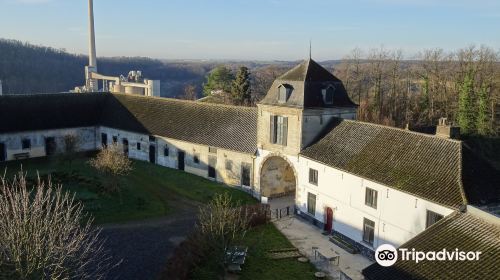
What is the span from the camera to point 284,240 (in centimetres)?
3212

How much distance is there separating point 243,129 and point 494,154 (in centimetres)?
3975

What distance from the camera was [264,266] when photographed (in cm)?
2772

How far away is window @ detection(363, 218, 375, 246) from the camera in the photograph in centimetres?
2954

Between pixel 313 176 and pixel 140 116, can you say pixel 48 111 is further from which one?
pixel 313 176

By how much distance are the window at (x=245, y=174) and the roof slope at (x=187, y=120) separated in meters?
1.51

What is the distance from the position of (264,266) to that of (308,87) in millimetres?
15588

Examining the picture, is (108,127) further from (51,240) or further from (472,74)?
(472,74)

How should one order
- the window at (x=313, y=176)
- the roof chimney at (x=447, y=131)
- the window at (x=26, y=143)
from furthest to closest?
1. the window at (x=26, y=143)
2. the window at (x=313, y=176)
3. the roof chimney at (x=447, y=131)

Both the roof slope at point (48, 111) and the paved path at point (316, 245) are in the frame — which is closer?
the paved path at point (316, 245)

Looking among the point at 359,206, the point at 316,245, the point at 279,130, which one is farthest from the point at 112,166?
the point at 359,206

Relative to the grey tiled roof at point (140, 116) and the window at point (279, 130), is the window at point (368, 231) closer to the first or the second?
the window at point (279, 130)

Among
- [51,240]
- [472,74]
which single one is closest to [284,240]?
[51,240]

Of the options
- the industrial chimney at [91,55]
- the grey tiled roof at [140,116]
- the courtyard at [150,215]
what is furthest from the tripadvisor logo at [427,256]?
the industrial chimney at [91,55]

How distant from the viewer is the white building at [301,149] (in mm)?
26578
